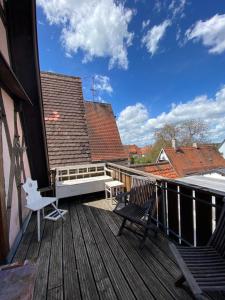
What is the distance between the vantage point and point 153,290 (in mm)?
1585

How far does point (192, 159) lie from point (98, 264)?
13.9 metres

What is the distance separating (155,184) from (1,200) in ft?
6.96

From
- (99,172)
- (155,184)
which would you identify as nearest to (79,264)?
(155,184)

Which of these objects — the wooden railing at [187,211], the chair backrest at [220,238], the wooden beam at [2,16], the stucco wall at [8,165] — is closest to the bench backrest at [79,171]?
A: the stucco wall at [8,165]

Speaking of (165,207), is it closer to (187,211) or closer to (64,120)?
(187,211)

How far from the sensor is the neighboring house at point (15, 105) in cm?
218

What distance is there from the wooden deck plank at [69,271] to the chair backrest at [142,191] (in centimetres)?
122

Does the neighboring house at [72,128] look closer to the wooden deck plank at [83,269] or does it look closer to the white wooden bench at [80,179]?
the white wooden bench at [80,179]

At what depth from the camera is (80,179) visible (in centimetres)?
470

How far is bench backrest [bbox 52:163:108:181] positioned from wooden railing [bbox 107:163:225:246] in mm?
2564

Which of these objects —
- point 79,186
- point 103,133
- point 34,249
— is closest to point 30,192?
point 34,249

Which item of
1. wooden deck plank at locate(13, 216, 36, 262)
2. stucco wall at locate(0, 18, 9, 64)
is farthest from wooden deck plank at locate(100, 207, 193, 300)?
stucco wall at locate(0, 18, 9, 64)

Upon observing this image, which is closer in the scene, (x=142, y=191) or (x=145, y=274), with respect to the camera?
(x=145, y=274)

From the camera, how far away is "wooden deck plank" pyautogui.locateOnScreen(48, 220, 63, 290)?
1735 millimetres
